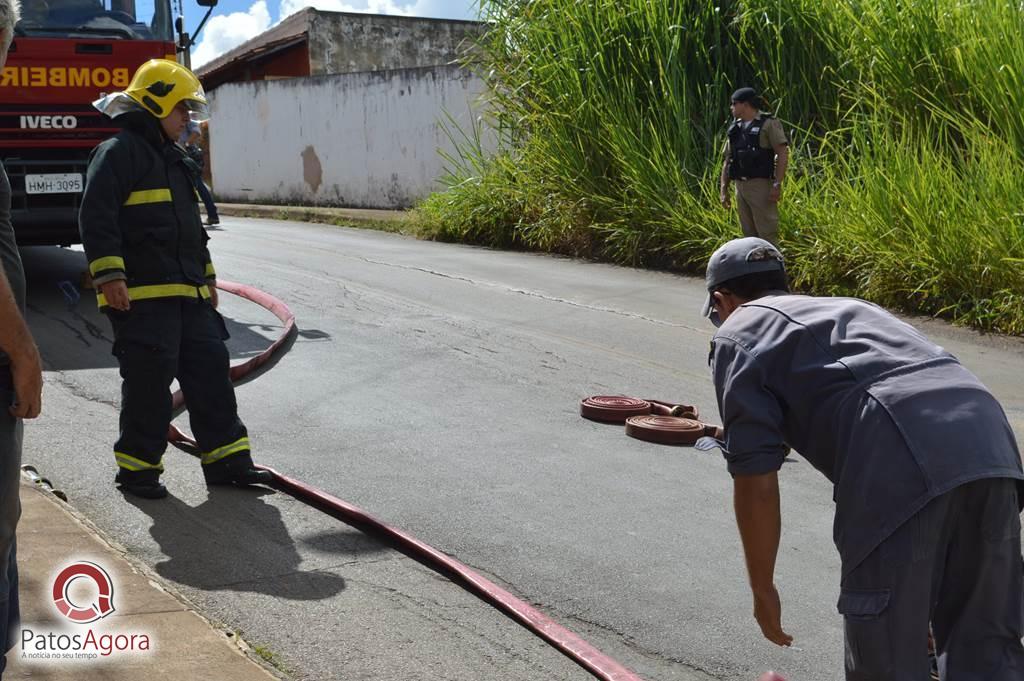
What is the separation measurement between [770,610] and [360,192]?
23.2 meters

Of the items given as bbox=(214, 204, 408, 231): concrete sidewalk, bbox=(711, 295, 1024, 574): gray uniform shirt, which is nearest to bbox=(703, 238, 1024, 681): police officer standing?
bbox=(711, 295, 1024, 574): gray uniform shirt

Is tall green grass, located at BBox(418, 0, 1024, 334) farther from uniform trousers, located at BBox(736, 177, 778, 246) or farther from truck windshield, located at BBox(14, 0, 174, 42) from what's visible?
truck windshield, located at BBox(14, 0, 174, 42)

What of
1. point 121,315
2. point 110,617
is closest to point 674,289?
point 121,315

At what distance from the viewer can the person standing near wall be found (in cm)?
276

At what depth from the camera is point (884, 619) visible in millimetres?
2652

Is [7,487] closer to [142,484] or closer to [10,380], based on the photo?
[10,380]

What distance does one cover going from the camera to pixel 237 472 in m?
5.66

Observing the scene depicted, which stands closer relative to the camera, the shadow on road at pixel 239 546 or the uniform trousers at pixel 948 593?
the uniform trousers at pixel 948 593

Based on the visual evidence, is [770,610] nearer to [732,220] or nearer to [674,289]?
[674,289]

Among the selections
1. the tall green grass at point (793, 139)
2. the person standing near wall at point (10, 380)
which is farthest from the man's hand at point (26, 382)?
the tall green grass at point (793, 139)

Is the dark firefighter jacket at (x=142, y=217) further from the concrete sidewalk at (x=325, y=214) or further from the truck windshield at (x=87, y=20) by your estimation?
the concrete sidewalk at (x=325, y=214)

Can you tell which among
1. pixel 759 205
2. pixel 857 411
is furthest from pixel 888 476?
pixel 759 205

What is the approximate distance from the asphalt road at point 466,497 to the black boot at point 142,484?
0.09 m

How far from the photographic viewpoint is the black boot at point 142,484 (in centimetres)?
551
